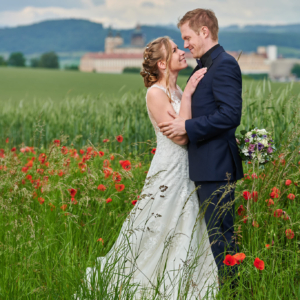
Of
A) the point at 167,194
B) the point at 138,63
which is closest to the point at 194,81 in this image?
the point at 167,194

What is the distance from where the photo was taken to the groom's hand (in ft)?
7.57

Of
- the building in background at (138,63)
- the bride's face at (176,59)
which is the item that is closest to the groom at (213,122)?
the bride's face at (176,59)

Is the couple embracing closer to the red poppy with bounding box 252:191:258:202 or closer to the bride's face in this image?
the bride's face

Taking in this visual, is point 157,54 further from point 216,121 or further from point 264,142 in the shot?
point 264,142

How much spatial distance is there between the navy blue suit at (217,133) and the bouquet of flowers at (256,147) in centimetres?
8

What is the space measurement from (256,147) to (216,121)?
0.43 meters

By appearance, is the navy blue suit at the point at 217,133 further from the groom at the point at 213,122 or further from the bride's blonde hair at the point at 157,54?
the bride's blonde hair at the point at 157,54

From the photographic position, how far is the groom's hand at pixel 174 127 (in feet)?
7.57

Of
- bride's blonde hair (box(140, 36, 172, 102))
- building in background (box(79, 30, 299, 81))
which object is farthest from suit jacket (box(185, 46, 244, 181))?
building in background (box(79, 30, 299, 81))

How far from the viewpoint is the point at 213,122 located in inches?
86.0

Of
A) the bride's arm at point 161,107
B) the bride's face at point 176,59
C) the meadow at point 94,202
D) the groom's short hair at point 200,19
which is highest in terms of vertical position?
the groom's short hair at point 200,19

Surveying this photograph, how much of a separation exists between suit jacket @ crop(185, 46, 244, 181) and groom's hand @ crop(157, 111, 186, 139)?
0.19 ft

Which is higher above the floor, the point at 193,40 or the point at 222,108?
the point at 193,40

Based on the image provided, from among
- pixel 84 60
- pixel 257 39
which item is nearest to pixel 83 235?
pixel 84 60
